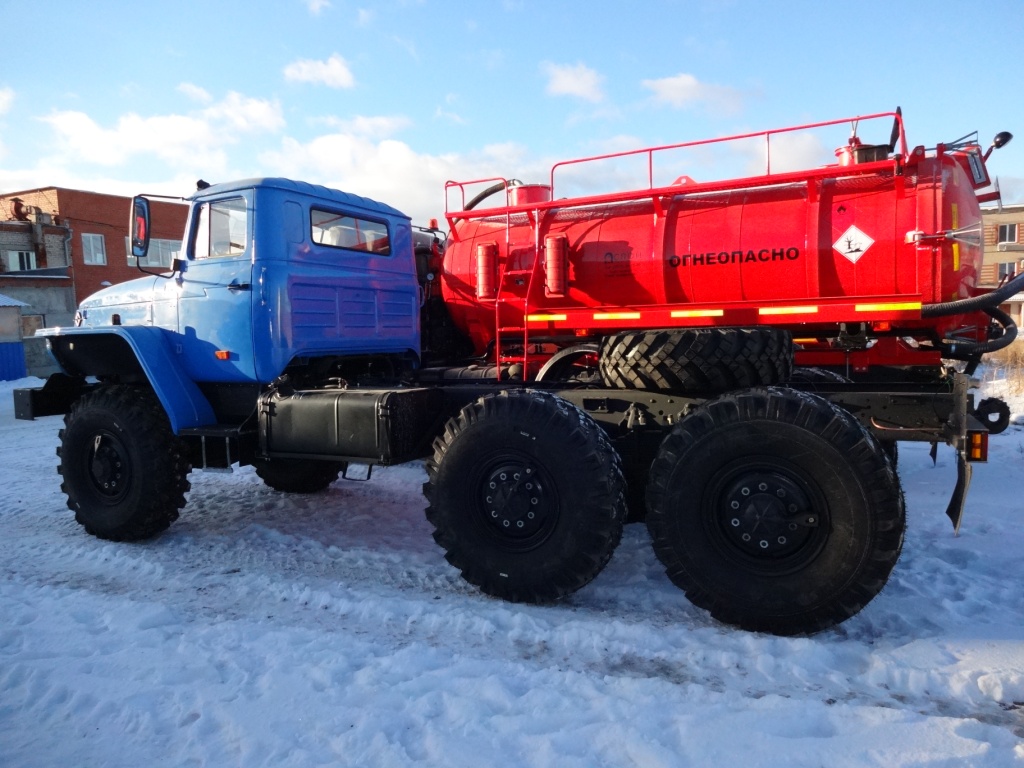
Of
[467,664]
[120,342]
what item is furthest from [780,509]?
[120,342]

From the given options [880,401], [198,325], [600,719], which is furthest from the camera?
[198,325]

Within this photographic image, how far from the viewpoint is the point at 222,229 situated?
560cm

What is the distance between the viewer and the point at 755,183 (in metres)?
4.97

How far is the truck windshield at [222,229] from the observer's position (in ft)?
18.0

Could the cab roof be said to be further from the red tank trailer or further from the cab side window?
the red tank trailer

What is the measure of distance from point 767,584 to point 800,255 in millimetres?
2358

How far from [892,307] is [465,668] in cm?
345

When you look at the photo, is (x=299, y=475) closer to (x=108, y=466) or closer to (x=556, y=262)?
(x=108, y=466)

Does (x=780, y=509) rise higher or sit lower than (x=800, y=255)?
lower

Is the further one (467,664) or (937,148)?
(937,148)

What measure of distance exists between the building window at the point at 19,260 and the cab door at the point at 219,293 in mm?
28603

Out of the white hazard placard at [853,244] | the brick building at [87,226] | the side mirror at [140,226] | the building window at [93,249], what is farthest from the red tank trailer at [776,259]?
the building window at [93,249]

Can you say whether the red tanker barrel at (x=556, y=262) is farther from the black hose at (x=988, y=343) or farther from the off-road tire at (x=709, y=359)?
the black hose at (x=988, y=343)

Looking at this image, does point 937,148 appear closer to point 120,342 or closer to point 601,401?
point 601,401
